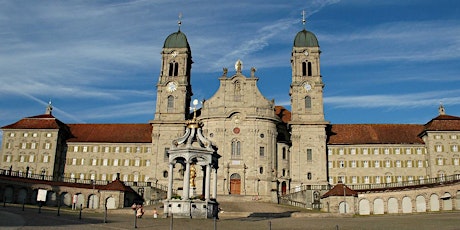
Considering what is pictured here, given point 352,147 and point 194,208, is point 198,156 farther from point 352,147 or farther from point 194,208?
point 352,147

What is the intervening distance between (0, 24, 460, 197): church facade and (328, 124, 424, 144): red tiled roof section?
0.55 feet

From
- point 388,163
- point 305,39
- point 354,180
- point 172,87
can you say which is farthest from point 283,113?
point 172,87

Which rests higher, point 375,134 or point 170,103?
point 170,103

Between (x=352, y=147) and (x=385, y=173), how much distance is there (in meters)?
6.80

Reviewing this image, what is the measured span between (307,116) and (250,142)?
11.1 metres

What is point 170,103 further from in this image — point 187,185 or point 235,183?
point 187,185

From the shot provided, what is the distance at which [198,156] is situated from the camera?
39719 mm

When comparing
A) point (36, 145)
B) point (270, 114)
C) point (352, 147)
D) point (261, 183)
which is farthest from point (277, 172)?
point (36, 145)

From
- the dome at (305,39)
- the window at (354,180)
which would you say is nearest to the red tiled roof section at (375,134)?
the window at (354,180)

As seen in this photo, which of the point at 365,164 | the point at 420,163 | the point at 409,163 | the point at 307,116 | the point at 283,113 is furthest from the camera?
the point at 283,113

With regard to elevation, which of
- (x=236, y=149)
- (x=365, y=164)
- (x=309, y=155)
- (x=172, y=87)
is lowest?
(x=365, y=164)

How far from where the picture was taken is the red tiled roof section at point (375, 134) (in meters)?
79.8

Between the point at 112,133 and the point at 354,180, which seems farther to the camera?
the point at 112,133

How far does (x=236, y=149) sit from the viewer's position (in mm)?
75625
